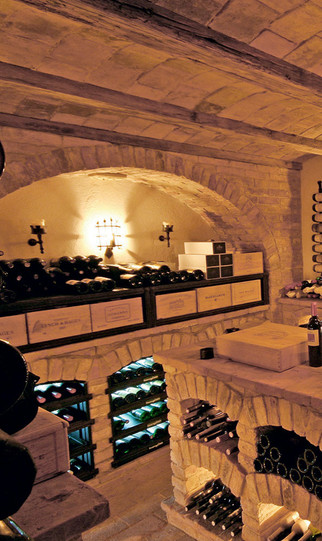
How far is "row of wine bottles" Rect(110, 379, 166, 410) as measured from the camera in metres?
4.44

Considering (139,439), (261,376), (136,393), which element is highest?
(261,376)

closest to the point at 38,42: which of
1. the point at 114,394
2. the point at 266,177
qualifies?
the point at 114,394

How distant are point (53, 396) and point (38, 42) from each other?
10.4 ft

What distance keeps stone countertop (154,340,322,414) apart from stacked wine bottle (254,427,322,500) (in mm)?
377

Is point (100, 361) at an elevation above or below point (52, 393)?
above

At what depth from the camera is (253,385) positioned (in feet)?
7.50

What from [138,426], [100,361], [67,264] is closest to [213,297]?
[100,361]

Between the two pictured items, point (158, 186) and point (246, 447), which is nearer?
point (246, 447)

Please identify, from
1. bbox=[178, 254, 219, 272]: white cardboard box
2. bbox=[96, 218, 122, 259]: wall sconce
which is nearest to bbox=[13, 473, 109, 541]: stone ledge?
bbox=[178, 254, 219, 272]: white cardboard box

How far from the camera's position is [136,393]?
455cm

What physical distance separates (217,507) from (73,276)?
2.56 meters

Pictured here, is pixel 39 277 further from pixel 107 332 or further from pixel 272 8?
pixel 272 8

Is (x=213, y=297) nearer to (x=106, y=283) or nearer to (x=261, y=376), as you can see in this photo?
(x=106, y=283)

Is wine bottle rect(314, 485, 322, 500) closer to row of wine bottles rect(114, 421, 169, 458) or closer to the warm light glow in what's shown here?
row of wine bottles rect(114, 421, 169, 458)
